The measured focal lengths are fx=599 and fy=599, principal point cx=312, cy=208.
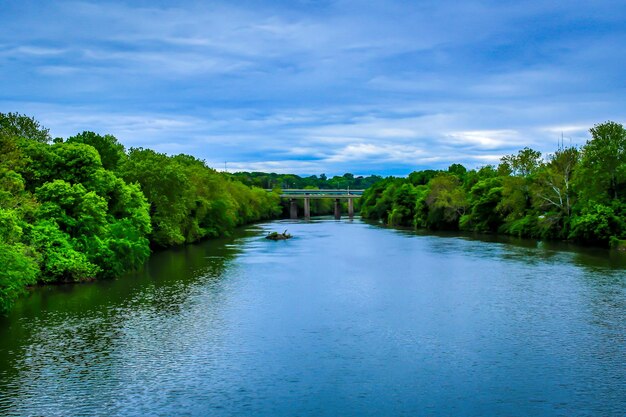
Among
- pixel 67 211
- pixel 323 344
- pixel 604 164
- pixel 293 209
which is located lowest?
pixel 323 344

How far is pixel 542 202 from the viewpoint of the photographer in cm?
8469

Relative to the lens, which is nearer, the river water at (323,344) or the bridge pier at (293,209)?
the river water at (323,344)

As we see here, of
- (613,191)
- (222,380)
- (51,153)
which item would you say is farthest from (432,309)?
(613,191)

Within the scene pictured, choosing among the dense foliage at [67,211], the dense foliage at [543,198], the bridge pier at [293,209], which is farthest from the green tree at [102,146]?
the bridge pier at [293,209]

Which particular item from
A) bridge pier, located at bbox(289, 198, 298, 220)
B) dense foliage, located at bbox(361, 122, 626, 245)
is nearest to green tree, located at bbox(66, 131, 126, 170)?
dense foliage, located at bbox(361, 122, 626, 245)

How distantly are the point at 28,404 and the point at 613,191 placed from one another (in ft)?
237

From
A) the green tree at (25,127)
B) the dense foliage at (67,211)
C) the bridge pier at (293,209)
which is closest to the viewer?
the dense foliage at (67,211)

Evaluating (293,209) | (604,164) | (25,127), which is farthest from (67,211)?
(293,209)

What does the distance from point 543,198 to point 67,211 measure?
63.8m

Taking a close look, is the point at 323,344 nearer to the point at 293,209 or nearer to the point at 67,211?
the point at 67,211

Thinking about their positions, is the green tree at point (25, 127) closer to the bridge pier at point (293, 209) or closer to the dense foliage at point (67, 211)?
the dense foliage at point (67, 211)

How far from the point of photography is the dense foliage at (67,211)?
1410 inches

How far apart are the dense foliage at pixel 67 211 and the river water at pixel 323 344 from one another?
87.7 inches

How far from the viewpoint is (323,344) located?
1193 inches
